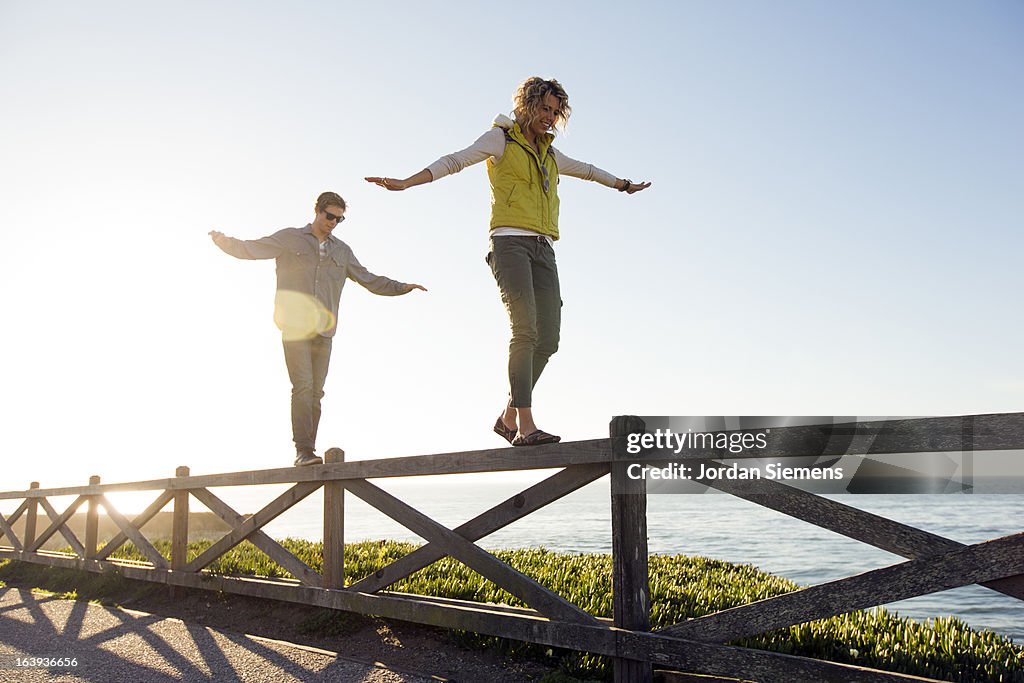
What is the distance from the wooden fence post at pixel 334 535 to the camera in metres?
6.00

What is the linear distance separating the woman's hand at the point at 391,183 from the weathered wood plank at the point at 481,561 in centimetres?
231

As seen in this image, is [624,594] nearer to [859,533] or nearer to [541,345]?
[859,533]

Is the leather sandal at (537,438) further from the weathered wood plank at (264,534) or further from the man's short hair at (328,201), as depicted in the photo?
the man's short hair at (328,201)

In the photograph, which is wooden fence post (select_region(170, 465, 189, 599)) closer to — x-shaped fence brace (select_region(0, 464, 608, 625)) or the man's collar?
x-shaped fence brace (select_region(0, 464, 608, 625))

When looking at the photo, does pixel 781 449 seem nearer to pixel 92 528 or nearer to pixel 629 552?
pixel 629 552

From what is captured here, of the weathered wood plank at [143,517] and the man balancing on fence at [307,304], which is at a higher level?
the man balancing on fence at [307,304]

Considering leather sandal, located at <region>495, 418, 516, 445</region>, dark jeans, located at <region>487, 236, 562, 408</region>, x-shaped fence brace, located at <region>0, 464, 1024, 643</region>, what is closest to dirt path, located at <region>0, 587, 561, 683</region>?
x-shaped fence brace, located at <region>0, 464, 1024, 643</region>

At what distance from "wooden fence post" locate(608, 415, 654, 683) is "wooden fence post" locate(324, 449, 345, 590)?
Answer: 282cm

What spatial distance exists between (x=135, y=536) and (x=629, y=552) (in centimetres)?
702

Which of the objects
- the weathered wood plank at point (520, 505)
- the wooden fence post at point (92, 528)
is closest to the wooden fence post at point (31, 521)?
the wooden fence post at point (92, 528)

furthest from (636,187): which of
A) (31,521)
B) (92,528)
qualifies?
(31,521)

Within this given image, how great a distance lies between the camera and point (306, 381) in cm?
638

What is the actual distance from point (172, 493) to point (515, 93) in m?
6.12

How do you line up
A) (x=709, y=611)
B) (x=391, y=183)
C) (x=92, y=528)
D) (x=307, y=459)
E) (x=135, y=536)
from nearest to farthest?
(x=391, y=183)
(x=709, y=611)
(x=307, y=459)
(x=135, y=536)
(x=92, y=528)
